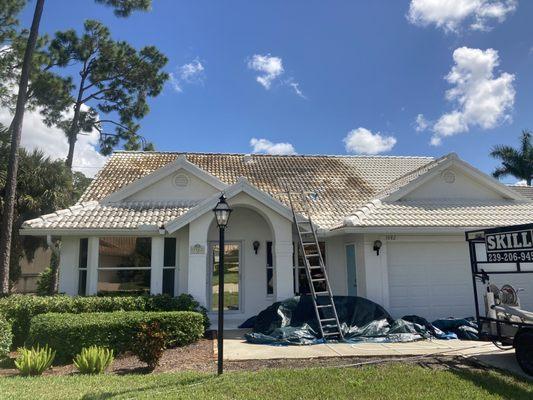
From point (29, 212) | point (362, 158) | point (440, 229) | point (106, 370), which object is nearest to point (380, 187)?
point (362, 158)

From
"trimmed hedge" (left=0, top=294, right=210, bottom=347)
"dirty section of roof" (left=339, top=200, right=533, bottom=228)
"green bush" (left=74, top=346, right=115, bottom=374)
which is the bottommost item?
"green bush" (left=74, top=346, right=115, bottom=374)

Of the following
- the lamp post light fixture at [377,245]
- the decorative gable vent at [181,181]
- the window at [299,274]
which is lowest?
the window at [299,274]

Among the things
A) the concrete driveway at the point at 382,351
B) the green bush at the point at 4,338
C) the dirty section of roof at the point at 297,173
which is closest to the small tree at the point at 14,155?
the dirty section of roof at the point at 297,173

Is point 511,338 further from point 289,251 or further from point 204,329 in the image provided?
point 204,329

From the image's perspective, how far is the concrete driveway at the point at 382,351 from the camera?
8.52 m

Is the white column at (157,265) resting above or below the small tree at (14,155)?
below

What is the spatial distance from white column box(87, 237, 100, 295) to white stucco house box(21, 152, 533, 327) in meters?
0.03

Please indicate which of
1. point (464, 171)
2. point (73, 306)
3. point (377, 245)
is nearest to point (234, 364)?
point (73, 306)

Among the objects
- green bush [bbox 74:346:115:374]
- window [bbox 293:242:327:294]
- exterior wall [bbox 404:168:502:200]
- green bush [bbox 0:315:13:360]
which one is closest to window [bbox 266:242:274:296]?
window [bbox 293:242:327:294]

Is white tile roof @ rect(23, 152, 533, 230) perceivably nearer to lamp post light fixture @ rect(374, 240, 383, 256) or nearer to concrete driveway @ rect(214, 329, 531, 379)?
lamp post light fixture @ rect(374, 240, 383, 256)

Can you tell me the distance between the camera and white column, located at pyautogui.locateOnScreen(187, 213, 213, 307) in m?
12.0

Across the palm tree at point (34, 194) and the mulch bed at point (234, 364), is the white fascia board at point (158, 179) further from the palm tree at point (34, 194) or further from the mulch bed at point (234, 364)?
the palm tree at point (34, 194)

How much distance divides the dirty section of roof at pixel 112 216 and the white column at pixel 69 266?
2.57 feet

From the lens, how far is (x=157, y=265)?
12.7 meters
